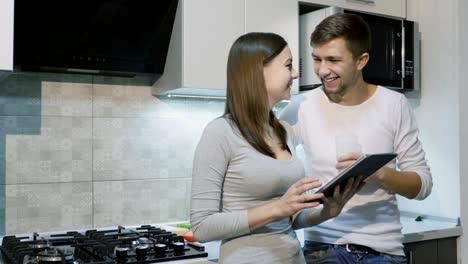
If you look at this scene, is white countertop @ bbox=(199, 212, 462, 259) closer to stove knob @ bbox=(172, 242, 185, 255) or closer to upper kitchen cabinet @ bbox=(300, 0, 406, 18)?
stove knob @ bbox=(172, 242, 185, 255)

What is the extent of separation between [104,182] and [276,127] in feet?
3.56

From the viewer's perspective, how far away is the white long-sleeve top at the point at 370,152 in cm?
149

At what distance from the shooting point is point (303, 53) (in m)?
2.39

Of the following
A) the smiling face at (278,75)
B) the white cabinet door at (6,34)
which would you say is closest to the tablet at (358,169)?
the smiling face at (278,75)

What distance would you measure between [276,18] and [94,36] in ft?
2.47

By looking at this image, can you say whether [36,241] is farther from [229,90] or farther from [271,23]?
[271,23]

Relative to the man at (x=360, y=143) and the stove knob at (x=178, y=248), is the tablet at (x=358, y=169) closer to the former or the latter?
the man at (x=360, y=143)

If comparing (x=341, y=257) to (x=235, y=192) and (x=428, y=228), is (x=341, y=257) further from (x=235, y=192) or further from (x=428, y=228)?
(x=428, y=228)

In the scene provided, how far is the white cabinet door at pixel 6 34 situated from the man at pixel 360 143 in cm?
95

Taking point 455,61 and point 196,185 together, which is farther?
point 455,61

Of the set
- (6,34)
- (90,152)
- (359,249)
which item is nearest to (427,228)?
(359,249)

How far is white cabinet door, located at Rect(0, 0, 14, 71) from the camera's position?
167 cm

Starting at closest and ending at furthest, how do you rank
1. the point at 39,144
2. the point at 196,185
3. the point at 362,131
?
the point at 196,185 < the point at 362,131 < the point at 39,144

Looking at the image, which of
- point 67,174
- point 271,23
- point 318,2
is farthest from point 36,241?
point 318,2
